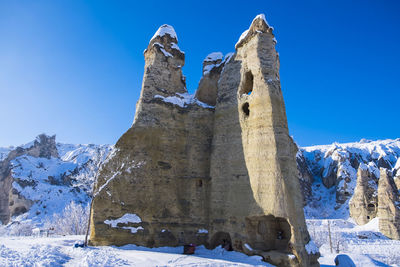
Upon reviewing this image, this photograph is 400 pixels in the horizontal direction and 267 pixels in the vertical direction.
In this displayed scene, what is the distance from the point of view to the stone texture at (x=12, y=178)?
5572 centimetres

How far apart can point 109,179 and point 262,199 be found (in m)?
9.17

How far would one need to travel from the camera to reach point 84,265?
10844mm

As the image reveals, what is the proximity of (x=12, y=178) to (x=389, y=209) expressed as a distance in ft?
237

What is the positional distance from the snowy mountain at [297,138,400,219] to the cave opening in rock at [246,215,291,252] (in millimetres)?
45392

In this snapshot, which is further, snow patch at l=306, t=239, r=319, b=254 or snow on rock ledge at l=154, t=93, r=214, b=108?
snow on rock ledge at l=154, t=93, r=214, b=108

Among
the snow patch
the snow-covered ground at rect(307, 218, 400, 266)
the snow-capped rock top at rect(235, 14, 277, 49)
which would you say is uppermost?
the snow-capped rock top at rect(235, 14, 277, 49)

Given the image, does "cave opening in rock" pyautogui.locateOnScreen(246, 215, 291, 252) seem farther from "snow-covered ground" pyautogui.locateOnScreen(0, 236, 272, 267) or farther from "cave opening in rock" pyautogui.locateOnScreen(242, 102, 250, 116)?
"cave opening in rock" pyautogui.locateOnScreen(242, 102, 250, 116)

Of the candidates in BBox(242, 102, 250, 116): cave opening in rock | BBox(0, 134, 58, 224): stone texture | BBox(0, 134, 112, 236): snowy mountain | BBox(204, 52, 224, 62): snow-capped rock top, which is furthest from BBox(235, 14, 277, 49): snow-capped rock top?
BBox(0, 134, 58, 224): stone texture

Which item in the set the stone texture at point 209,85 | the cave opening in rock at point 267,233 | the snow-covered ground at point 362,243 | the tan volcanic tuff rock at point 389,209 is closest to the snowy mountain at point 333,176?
the tan volcanic tuff rock at point 389,209

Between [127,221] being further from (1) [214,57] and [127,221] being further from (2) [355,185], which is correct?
(2) [355,185]

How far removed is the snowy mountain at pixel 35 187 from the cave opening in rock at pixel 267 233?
36.8m

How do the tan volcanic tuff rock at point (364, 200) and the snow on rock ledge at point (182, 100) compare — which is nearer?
the snow on rock ledge at point (182, 100)

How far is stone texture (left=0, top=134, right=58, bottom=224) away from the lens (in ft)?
183

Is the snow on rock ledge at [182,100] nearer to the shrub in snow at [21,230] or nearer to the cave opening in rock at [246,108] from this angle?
the cave opening in rock at [246,108]
